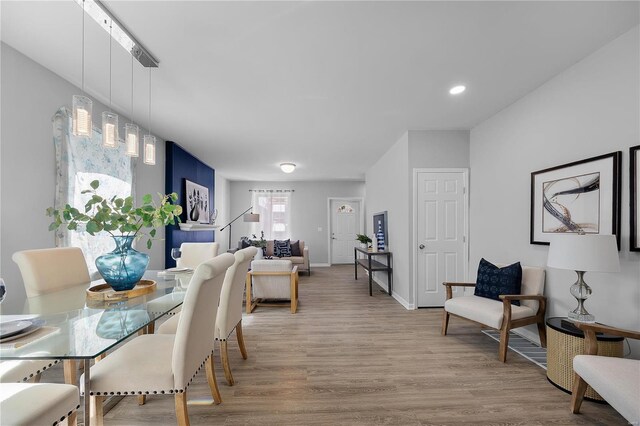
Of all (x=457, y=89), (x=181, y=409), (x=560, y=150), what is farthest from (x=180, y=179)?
(x=560, y=150)

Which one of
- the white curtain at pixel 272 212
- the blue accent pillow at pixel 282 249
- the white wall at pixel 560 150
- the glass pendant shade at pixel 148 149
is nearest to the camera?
the white wall at pixel 560 150

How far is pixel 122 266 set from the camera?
1868mm

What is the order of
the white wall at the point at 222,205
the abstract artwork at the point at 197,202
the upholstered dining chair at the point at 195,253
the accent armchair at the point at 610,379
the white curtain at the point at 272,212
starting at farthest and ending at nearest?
the white curtain at the point at 272,212
the white wall at the point at 222,205
the abstract artwork at the point at 197,202
the upholstered dining chair at the point at 195,253
the accent armchair at the point at 610,379

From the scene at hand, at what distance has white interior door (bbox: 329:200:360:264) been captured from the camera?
28.9 ft

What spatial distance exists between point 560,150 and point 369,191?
455cm

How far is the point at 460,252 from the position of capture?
4.17 meters

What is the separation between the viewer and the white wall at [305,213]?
28.8 feet

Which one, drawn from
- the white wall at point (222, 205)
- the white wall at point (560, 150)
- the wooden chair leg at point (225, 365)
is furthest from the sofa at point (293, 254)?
the wooden chair leg at point (225, 365)

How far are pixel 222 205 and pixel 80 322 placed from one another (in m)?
6.77

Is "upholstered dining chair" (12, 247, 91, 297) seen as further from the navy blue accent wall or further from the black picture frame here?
the black picture frame

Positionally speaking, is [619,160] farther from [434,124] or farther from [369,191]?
[369,191]

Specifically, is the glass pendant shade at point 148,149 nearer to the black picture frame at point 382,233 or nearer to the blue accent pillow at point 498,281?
the blue accent pillow at point 498,281

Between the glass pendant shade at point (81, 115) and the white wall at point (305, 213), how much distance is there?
275 inches

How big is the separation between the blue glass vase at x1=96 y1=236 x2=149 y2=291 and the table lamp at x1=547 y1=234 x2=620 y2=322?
3.05m
